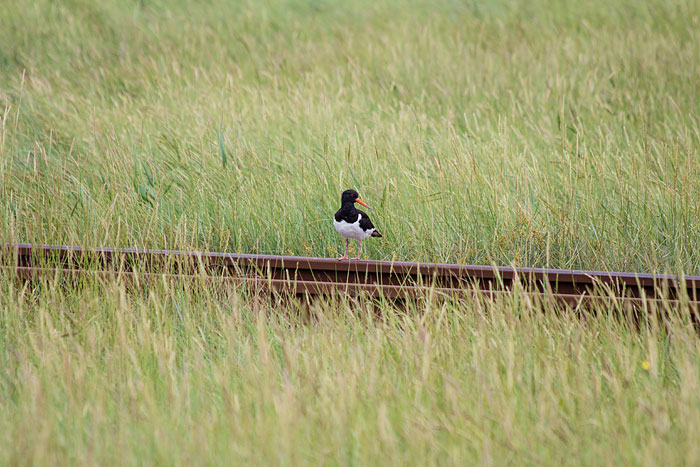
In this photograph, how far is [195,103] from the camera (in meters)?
8.08

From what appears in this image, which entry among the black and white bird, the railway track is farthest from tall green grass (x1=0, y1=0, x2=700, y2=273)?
the black and white bird

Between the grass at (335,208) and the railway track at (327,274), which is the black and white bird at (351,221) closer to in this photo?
the railway track at (327,274)

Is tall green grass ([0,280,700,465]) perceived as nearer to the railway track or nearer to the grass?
the grass

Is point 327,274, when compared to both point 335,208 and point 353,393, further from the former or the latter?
point 353,393

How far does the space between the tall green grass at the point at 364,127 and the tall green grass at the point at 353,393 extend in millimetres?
862

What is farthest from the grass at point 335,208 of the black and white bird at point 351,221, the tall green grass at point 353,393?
the black and white bird at point 351,221

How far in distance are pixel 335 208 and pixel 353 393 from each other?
117 inches

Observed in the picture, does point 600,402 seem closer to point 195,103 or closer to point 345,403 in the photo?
point 345,403

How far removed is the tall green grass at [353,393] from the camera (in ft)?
8.39

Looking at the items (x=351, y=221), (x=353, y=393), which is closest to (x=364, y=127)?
(x=351, y=221)

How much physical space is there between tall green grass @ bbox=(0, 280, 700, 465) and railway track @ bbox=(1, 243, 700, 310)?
40 cm

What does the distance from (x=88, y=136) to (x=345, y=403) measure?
5781 mm

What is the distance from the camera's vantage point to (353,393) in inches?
111

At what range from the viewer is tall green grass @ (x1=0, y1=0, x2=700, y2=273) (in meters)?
5.20
